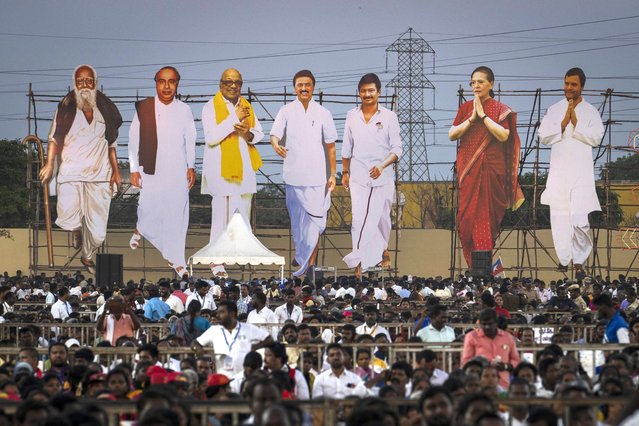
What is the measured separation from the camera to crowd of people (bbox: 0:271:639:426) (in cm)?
798

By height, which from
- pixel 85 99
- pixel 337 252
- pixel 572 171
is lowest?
pixel 337 252

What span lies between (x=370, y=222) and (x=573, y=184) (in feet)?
19.0

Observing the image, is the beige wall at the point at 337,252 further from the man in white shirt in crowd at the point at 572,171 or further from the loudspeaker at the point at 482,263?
the loudspeaker at the point at 482,263

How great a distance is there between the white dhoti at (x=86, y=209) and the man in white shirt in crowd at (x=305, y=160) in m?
5.42

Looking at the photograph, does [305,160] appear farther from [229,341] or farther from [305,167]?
[229,341]

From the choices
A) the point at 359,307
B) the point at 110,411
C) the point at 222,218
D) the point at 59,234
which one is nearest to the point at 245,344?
the point at 110,411

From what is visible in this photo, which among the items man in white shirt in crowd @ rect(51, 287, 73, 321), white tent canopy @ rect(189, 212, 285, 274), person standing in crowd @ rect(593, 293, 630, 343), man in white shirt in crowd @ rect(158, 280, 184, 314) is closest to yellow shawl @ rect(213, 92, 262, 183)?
white tent canopy @ rect(189, 212, 285, 274)

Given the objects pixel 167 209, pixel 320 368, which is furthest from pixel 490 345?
pixel 167 209

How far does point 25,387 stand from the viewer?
1040 centimetres

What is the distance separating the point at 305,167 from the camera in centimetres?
3988

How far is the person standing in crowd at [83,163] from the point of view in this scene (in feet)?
134

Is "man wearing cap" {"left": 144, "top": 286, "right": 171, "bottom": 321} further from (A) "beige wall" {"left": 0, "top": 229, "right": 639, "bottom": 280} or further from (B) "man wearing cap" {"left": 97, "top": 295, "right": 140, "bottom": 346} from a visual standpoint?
(A) "beige wall" {"left": 0, "top": 229, "right": 639, "bottom": 280}

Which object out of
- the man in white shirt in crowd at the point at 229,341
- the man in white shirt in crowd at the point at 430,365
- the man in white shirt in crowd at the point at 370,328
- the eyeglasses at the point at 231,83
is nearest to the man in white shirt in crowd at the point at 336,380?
the man in white shirt in crowd at the point at 430,365

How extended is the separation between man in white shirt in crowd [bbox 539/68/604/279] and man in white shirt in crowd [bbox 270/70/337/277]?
20.0ft
